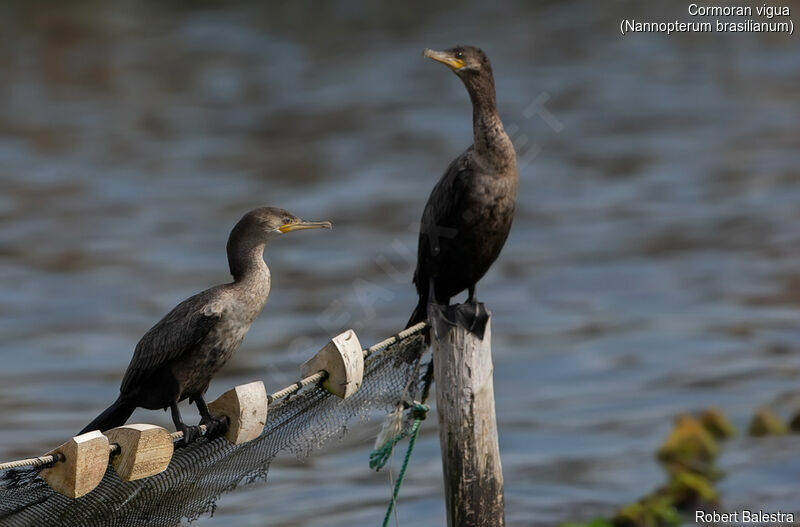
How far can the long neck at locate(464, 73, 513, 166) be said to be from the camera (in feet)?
19.4

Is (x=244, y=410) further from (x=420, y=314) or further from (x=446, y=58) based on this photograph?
(x=446, y=58)

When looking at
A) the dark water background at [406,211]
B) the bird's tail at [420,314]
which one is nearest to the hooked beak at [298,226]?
the bird's tail at [420,314]

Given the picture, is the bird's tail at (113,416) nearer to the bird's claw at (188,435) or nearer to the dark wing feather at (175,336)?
the dark wing feather at (175,336)

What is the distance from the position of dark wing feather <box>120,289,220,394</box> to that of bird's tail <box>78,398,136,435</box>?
0.10 metres

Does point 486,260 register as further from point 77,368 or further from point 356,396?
point 77,368

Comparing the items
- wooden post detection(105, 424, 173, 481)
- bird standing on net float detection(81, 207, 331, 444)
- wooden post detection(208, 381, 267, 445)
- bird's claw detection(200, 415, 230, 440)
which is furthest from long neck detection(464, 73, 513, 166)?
wooden post detection(105, 424, 173, 481)

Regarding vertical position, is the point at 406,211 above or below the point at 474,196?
above

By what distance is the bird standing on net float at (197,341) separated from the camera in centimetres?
524

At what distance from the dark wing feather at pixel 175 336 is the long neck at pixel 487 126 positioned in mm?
1484

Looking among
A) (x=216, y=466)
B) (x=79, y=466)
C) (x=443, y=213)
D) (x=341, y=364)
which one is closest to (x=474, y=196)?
(x=443, y=213)

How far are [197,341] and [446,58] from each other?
5.82 feet

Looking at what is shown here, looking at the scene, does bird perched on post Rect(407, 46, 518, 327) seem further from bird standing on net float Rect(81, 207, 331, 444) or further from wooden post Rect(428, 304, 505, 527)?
bird standing on net float Rect(81, 207, 331, 444)

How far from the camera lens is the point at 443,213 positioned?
5.94 meters

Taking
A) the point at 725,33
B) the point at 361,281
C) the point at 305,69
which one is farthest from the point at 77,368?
the point at 725,33
